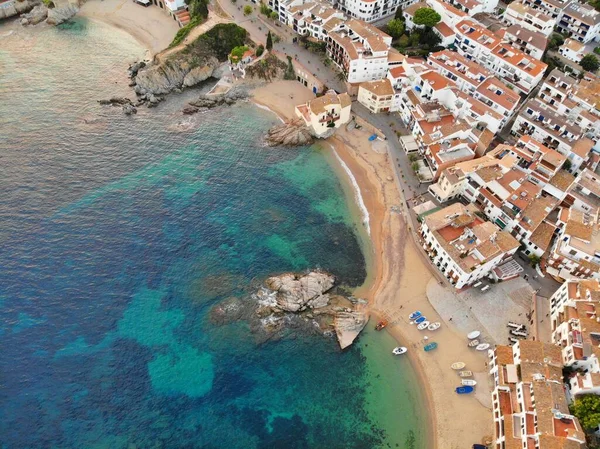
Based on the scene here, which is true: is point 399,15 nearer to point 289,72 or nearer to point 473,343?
point 289,72

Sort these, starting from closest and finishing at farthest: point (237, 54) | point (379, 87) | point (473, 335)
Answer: point (473, 335), point (379, 87), point (237, 54)

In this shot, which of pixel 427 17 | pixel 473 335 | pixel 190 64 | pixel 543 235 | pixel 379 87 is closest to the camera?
pixel 473 335

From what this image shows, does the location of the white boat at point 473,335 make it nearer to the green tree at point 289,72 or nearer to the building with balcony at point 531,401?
the building with balcony at point 531,401

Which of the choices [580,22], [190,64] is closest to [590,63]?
[580,22]

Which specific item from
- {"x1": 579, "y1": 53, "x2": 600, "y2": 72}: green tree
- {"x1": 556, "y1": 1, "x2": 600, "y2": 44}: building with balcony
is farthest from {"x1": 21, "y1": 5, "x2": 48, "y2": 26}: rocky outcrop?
{"x1": 579, "y1": 53, "x2": 600, "y2": 72}: green tree

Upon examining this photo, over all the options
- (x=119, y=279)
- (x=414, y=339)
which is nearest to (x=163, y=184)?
(x=119, y=279)
